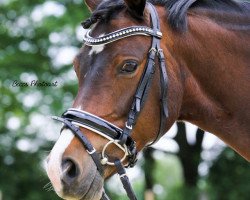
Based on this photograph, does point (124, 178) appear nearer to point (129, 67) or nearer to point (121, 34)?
point (129, 67)

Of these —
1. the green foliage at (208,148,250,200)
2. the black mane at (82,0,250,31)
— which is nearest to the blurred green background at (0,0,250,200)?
the green foliage at (208,148,250,200)

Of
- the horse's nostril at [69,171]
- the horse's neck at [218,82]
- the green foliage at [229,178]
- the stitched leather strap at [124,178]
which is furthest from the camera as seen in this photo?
the green foliage at [229,178]

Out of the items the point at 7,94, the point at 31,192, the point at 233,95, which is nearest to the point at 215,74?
the point at 233,95

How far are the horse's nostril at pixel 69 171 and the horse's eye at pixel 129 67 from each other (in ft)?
2.75

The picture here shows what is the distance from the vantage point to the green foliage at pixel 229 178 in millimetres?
15422

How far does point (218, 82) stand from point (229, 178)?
11203 millimetres

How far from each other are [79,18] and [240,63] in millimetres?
11187

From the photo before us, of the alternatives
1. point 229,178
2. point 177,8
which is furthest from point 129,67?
point 229,178

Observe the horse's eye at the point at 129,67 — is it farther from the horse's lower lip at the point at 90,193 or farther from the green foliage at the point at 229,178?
the green foliage at the point at 229,178

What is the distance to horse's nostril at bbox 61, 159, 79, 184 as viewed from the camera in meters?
4.13

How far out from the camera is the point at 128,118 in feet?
14.6

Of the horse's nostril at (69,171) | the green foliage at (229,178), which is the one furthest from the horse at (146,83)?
the green foliage at (229,178)

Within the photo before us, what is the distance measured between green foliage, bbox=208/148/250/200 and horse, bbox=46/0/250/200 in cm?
1050

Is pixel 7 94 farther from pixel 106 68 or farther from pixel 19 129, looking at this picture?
pixel 106 68
